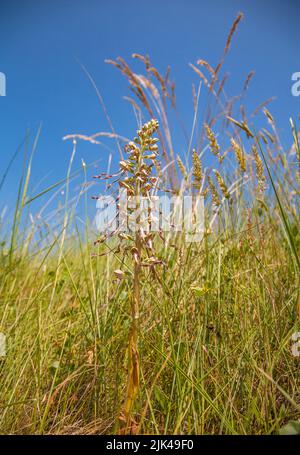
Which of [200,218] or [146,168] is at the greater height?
[200,218]

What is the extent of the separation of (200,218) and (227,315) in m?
0.72

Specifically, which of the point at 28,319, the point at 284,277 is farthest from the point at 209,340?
the point at 28,319

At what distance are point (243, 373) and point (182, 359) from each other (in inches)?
9.2

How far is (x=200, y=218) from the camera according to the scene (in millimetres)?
2270

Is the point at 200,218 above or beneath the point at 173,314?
above

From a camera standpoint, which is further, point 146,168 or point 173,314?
point 173,314

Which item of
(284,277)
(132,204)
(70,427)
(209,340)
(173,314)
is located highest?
(132,204)

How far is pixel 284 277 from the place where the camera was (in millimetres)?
1991

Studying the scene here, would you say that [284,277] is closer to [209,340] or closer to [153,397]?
[209,340]

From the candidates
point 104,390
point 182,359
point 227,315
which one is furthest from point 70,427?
point 227,315

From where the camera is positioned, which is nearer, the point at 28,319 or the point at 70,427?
the point at 70,427
